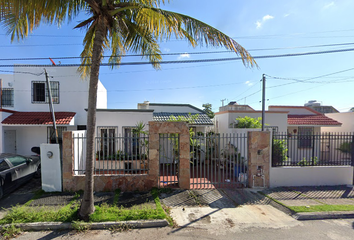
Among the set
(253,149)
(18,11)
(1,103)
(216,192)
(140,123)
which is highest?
(18,11)

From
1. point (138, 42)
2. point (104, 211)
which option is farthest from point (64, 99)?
point (104, 211)

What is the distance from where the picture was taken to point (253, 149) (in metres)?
6.48

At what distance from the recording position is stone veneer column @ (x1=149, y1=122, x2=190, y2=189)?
6125mm

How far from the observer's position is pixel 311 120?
1319cm

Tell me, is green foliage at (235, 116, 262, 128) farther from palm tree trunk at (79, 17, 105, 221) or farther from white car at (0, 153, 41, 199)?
white car at (0, 153, 41, 199)

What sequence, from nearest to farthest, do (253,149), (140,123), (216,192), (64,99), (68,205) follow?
(68,205) < (216,192) < (253,149) < (140,123) < (64,99)

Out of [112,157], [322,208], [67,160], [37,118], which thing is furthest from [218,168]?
[37,118]

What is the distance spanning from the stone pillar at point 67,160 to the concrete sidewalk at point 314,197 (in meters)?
6.53

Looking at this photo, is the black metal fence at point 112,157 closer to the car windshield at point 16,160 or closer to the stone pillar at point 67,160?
the stone pillar at point 67,160

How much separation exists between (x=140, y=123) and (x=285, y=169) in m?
7.04

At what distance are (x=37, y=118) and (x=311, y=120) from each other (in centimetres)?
1815

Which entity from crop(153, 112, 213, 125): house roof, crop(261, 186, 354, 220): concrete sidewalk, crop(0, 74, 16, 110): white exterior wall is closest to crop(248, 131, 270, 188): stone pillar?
crop(261, 186, 354, 220): concrete sidewalk

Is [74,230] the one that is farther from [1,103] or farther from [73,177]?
[1,103]

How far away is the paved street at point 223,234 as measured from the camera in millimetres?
3730
